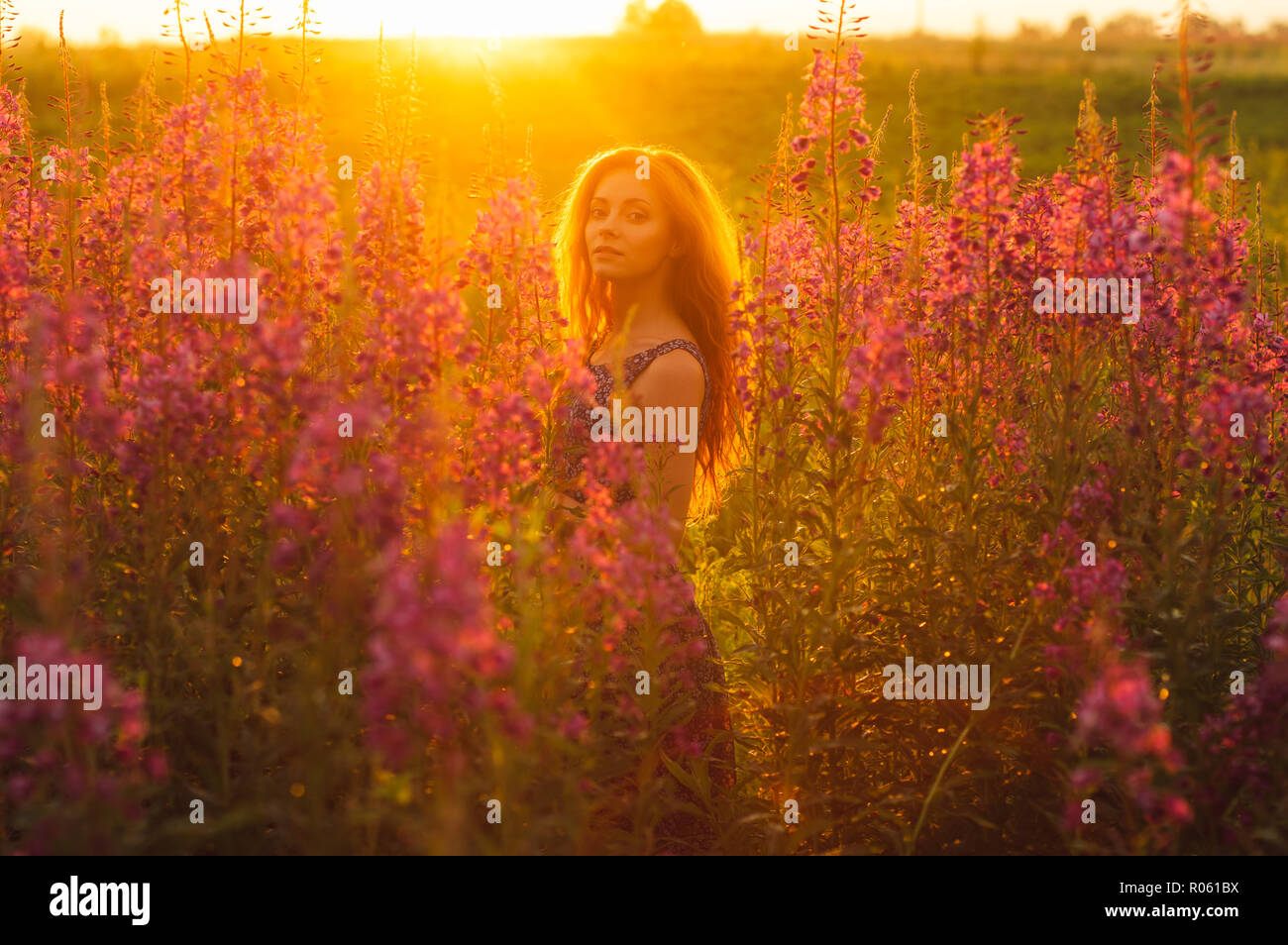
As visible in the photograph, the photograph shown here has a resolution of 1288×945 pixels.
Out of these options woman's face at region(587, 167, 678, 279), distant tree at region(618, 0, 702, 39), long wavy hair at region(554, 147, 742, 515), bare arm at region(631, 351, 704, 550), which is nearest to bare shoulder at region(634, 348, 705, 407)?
bare arm at region(631, 351, 704, 550)

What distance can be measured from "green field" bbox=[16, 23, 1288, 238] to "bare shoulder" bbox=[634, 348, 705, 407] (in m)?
24.7

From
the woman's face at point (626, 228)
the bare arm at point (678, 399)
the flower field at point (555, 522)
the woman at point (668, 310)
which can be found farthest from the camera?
the woman's face at point (626, 228)

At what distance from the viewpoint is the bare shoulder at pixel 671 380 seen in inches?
180

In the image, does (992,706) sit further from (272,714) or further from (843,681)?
(272,714)

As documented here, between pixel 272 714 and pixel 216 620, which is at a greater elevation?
pixel 216 620

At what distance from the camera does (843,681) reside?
13.0 ft

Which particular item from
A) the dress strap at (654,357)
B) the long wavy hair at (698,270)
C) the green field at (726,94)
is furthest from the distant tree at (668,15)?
the green field at (726,94)

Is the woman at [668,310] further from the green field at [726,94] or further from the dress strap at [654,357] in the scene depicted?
the green field at [726,94]

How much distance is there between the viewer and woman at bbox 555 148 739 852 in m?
4.34

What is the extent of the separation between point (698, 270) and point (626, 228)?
1.57 feet

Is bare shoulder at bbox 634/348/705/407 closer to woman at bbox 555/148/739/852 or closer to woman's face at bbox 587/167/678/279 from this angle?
woman at bbox 555/148/739/852
